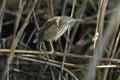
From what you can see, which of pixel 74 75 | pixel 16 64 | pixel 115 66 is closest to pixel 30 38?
pixel 16 64

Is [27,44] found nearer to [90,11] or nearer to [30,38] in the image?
[30,38]

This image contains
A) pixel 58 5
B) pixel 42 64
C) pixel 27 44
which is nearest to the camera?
pixel 42 64

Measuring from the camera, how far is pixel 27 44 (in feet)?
8.85

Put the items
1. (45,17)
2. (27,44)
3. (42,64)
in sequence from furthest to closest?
(45,17), (27,44), (42,64)

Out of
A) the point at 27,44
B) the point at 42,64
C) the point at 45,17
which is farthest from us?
the point at 45,17

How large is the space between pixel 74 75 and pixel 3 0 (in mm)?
641

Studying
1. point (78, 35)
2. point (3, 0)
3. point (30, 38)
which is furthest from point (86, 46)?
point (3, 0)

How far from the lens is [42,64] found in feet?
7.77

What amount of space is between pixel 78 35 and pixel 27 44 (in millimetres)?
861

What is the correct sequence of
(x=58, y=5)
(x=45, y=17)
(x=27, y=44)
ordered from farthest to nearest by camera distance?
(x=58, y=5), (x=45, y=17), (x=27, y=44)

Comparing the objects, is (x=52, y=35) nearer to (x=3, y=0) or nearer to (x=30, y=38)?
(x=3, y=0)

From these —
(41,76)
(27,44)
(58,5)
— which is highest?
(58,5)

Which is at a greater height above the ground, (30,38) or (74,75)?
(30,38)

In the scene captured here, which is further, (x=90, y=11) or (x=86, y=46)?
(x=90, y=11)
